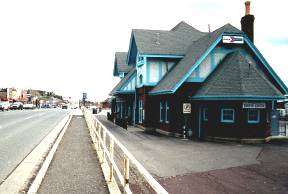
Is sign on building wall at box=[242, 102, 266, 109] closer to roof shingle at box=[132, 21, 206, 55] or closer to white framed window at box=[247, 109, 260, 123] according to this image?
white framed window at box=[247, 109, 260, 123]

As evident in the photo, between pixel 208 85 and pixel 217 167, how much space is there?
9623mm

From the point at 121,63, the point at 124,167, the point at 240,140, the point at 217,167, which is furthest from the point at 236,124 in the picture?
the point at 121,63

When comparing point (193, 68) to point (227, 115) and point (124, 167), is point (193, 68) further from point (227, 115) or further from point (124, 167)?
point (124, 167)

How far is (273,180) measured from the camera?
936 centimetres

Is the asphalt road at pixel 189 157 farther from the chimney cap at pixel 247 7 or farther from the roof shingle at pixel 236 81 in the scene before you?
the chimney cap at pixel 247 7

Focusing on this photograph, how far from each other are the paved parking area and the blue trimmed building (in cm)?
279

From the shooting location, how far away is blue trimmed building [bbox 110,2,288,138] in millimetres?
18422

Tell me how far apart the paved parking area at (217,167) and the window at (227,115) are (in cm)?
255

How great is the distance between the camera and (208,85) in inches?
783

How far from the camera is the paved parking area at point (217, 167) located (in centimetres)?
846

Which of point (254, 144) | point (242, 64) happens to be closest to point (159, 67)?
point (242, 64)

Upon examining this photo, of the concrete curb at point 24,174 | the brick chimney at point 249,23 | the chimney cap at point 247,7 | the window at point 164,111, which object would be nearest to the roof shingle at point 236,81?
the window at point 164,111

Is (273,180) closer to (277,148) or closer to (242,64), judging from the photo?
(277,148)

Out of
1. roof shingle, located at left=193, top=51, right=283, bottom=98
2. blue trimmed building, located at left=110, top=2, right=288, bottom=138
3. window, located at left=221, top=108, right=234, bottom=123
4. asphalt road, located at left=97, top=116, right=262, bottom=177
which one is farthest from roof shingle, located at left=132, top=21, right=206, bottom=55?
asphalt road, located at left=97, top=116, right=262, bottom=177
